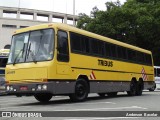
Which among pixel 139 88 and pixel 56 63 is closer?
pixel 56 63

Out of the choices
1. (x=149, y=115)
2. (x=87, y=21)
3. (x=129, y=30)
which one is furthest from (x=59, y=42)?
(x=87, y=21)

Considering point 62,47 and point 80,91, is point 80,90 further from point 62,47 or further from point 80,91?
point 62,47

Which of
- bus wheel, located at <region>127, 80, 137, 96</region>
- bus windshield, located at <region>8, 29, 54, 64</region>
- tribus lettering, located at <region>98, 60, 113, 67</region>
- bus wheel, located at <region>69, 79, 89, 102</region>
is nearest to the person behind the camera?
bus windshield, located at <region>8, 29, 54, 64</region>

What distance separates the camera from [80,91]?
16.7 metres

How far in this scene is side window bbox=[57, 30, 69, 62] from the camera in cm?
1544

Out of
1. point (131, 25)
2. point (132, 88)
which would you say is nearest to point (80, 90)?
point (132, 88)

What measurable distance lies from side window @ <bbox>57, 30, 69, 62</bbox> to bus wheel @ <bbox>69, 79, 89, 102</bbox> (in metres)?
1.38

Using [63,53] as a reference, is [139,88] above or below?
below

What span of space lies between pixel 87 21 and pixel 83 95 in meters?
28.8

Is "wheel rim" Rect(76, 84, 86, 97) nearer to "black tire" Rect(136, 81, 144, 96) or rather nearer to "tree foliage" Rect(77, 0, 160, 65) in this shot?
"black tire" Rect(136, 81, 144, 96)

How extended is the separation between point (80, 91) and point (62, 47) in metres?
2.24

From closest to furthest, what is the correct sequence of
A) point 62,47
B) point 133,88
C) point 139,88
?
point 62,47, point 133,88, point 139,88

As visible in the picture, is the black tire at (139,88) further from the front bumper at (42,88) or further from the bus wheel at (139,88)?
the front bumper at (42,88)

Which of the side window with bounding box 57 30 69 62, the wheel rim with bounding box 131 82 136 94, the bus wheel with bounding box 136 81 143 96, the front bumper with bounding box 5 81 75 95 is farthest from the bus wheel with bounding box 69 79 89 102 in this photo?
the bus wheel with bounding box 136 81 143 96
